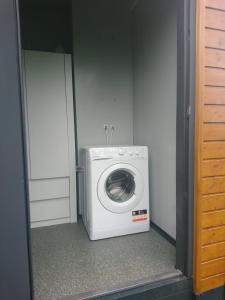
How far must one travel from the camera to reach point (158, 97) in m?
2.05

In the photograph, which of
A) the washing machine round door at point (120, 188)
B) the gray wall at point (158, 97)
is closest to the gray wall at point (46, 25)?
the gray wall at point (158, 97)

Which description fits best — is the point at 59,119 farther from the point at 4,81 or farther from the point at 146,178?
the point at 4,81

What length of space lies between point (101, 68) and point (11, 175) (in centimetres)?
194

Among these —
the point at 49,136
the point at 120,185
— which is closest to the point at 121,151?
the point at 120,185

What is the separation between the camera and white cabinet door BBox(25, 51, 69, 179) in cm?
217

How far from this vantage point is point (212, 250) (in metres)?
1.37

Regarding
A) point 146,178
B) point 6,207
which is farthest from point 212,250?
point 6,207

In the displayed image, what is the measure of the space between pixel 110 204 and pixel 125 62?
173 centimetres

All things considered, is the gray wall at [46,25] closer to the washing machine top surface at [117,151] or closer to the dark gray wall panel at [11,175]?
the washing machine top surface at [117,151]

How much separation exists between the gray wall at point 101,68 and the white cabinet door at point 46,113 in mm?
274

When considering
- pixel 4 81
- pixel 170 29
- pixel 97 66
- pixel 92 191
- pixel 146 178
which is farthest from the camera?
pixel 97 66

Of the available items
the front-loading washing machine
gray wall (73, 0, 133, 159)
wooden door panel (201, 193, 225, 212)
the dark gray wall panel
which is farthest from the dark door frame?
gray wall (73, 0, 133, 159)

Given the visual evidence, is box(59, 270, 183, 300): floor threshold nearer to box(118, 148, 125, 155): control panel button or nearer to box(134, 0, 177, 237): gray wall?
box(134, 0, 177, 237): gray wall

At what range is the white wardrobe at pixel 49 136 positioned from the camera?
218 cm
